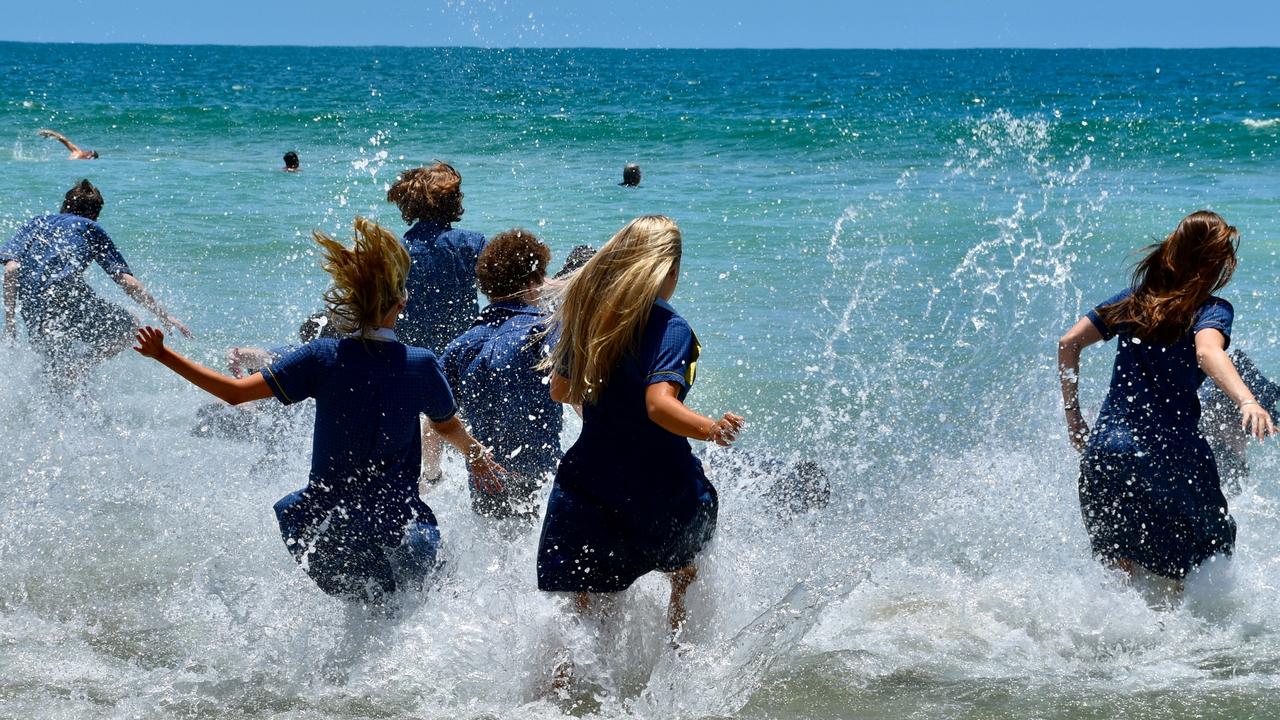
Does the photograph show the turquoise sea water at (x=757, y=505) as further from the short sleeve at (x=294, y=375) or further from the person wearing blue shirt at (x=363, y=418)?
the short sleeve at (x=294, y=375)

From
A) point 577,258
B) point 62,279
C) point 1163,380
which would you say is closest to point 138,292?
point 62,279

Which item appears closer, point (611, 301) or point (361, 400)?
point (611, 301)

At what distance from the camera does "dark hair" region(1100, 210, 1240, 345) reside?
471cm

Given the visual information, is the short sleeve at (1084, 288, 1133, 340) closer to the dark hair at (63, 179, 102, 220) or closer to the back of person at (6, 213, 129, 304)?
the back of person at (6, 213, 129, 304)

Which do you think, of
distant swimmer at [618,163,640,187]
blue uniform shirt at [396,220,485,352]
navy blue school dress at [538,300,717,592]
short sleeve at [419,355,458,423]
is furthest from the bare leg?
distant swimmer at [618,163,640,187]

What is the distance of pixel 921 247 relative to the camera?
49.8 ft

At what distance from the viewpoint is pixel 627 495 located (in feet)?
13.3

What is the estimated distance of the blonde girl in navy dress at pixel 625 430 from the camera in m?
3.91

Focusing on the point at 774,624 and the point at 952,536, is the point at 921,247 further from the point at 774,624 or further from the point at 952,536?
the point at 774,624

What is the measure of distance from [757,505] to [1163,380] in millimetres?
1919

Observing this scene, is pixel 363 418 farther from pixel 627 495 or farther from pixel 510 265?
pixel 510 265

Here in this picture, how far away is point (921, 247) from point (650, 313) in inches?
461

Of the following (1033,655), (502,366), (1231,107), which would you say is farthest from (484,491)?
(1231,107)

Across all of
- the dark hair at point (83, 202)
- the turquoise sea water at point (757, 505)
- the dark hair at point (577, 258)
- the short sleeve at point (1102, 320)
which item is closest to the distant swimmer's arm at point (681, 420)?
the turquoise sea water at point (757, 505)
